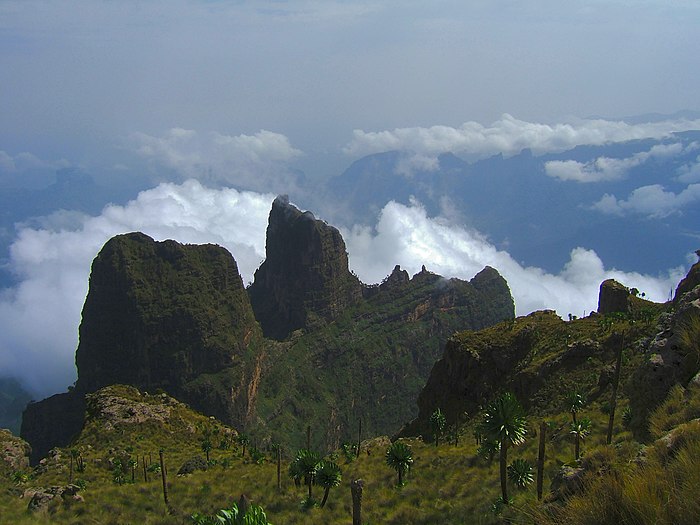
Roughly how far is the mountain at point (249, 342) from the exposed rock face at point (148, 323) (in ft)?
0.82

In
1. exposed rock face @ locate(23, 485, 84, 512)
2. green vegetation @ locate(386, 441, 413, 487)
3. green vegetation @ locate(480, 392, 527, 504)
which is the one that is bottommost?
exposed rock face @ locate(23, 485, 84, 512)

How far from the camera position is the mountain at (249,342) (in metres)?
129

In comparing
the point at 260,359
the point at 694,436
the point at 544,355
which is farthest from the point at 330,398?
the point at 694,436

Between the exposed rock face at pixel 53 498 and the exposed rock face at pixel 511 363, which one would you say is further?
the exposed rock face at pixel 511 363

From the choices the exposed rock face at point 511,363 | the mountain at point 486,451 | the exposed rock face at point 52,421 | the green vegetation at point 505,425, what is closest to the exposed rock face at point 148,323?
the exposed rock face at point 52,421

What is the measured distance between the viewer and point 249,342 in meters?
150

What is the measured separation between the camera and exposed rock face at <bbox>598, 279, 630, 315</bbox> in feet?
229

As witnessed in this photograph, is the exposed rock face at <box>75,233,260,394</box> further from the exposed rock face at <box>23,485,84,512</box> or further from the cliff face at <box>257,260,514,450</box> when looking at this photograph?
the exposed rock face at <box>23,485,84,512</box>

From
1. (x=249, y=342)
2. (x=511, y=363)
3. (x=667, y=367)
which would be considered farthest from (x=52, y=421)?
(x=667, y=367)

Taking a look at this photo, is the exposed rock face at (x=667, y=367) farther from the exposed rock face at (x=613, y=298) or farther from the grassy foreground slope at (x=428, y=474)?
the exposed rock face at (x=613, y=298)

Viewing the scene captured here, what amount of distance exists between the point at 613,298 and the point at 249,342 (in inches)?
4028

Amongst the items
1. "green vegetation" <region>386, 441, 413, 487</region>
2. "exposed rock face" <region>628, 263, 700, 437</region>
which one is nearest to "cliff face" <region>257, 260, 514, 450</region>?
"green vegetation" <region>386, 441, 413, 487</region>

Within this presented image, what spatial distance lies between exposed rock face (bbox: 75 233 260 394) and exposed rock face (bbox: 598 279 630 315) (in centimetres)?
9362

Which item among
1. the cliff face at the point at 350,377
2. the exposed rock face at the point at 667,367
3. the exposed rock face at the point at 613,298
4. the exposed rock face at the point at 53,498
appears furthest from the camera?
the cliff face at the point at 350,377
